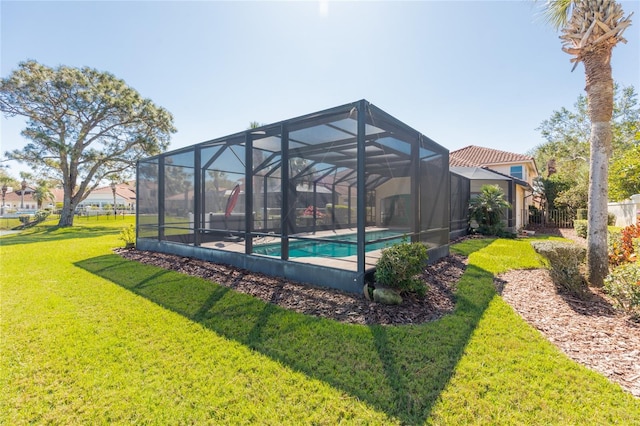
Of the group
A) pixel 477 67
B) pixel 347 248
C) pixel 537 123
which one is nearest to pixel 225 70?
pixel 347 248

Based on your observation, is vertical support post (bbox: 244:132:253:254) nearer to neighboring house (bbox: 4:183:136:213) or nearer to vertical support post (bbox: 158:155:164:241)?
vertical support post (bbox: 158:155:164:241)

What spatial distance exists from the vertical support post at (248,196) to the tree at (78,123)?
19300 mm

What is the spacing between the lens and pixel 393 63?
31.9 ft

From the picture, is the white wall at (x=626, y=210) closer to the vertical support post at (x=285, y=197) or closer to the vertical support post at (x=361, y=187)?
the vertical support post at (x=361, y=187)

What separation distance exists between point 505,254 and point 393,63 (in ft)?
23.7

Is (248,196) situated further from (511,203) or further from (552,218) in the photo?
(552,218)

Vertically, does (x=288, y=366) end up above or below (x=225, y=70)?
below

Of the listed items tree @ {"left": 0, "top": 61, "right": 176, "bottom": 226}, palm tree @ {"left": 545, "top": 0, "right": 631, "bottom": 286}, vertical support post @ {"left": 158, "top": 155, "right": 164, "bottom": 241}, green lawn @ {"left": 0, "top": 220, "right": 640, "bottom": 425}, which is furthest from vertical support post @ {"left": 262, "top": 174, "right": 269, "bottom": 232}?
tree @ {"left": 0, "top": 61, "right": 176, "bottom": 226}

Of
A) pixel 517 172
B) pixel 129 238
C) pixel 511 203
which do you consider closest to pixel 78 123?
pixel 129 238

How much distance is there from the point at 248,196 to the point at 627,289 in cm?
691

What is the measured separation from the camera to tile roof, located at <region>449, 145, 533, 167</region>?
21170 mm

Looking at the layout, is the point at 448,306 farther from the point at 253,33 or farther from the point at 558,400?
the point at 253,33

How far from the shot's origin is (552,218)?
64.0 feet

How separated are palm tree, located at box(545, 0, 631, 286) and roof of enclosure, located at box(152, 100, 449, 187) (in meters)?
3.17
